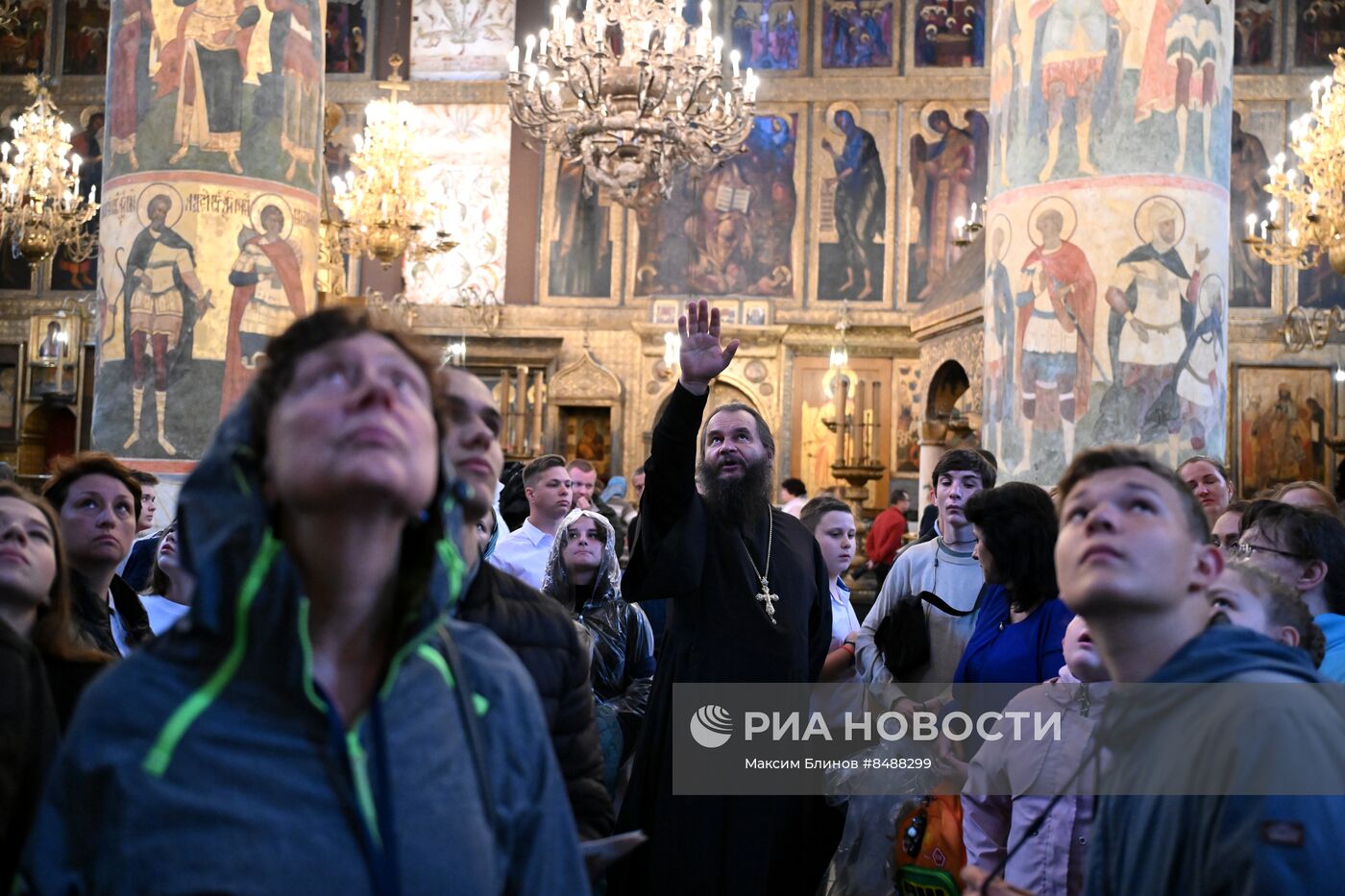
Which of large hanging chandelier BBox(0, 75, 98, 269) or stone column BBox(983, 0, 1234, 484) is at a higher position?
large hanging chandelier BBox(0, 75, 98, 269)

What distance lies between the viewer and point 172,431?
338 inches

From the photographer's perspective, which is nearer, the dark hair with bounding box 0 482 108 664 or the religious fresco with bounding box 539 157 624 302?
the dark hair with bounding box 0 482 108 664

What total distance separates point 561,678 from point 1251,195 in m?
20.6

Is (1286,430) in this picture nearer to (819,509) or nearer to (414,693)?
(819,509)

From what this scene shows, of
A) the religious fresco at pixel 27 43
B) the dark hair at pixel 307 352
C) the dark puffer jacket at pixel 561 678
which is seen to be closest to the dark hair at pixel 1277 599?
the dark puffer jacket at pixel 561 678

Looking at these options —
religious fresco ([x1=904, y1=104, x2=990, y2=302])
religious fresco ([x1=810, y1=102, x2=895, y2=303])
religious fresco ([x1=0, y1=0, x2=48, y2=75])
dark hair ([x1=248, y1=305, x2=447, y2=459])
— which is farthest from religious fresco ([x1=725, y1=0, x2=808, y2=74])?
dark hair ([x1=248, y1=305, x2=447, y2=459])

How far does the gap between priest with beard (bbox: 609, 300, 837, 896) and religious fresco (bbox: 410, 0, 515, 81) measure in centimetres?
1901

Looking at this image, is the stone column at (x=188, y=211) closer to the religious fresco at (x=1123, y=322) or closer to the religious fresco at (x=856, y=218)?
the religious fresco at (x=1123, y=322)

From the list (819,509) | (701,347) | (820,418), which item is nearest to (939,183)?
(820,418)

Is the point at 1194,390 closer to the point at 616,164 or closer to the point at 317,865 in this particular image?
the point at 616,164

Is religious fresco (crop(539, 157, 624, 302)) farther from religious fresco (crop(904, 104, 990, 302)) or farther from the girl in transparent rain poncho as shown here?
the girl in transparent rain poncho

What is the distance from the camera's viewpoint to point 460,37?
21.8 meters

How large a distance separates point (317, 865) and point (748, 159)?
2062 centimetres

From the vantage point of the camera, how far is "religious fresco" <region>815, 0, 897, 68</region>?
21422 millimetres
